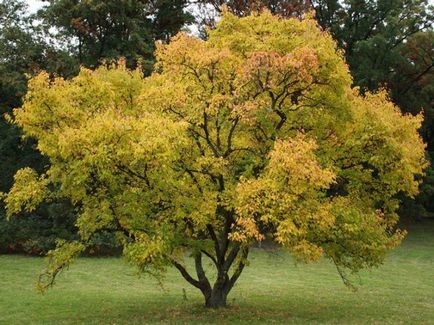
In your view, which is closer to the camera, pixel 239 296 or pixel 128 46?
pixel 239 296

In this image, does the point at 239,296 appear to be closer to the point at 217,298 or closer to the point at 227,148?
the point at 217,298

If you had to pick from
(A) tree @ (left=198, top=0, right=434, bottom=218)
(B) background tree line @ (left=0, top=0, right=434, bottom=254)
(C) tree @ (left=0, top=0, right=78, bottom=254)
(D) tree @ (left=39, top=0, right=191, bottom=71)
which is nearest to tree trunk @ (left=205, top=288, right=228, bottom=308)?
(B) background tree line @ (left=0, top=0, right=434, bottom=254)

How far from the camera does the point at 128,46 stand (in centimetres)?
3284

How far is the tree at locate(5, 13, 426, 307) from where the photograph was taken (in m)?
11.9

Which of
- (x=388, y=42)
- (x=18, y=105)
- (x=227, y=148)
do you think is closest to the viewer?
(x=227, y=148)

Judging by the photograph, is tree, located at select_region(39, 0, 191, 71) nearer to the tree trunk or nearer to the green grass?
the green grass

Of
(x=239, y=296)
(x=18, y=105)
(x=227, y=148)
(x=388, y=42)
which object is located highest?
(x=388, y=42)

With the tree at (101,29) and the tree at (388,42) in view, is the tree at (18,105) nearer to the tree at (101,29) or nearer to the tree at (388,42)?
the tree at (101,29)

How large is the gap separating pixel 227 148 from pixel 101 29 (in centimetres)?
2163

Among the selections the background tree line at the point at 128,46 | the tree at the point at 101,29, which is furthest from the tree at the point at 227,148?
the tree at the point at 101,29

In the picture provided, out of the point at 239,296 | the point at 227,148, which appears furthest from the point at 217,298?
the point at 227,148

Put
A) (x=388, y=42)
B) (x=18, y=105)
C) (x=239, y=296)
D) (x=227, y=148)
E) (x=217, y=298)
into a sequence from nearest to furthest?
1. (x=227, y=148)
2. (x=217, y=298)
3. (x=239, y=296)
4. (x=18, y=105)
5. (x=388, y=42)

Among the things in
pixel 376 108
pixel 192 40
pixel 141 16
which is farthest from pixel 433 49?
pixel 192 40

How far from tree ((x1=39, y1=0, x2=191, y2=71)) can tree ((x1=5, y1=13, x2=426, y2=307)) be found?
1711 centimetres
